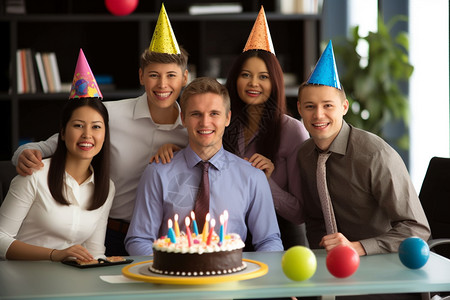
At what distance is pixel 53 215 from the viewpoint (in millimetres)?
2500

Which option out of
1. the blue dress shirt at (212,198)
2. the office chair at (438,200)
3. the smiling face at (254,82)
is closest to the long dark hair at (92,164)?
the blue dress shirt at (212,198)

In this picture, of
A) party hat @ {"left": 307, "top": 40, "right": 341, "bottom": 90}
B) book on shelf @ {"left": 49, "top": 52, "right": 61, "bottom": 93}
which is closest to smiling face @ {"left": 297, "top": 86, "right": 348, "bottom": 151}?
party hat @ {"left": 307, "top": 40, "right": 341, "bottom": 90}

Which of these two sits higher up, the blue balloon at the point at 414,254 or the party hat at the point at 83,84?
the party hat at the point at 83,84

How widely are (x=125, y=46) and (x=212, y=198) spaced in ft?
9.03

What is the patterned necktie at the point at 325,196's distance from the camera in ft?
8.47

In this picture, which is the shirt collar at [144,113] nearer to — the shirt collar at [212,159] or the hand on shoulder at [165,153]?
the hand on shoulder at [165,153]

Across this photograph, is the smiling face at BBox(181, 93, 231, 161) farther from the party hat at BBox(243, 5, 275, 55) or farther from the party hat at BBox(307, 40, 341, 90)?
the party hat at BBox(243, 5, 275, 55)

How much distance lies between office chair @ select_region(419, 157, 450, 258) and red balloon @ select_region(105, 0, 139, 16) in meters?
2.51

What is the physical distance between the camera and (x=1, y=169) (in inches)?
118

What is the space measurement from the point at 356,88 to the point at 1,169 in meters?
3.73

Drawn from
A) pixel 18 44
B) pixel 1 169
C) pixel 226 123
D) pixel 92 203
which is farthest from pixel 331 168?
pixel 18 44

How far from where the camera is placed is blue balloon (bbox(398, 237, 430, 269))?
1.94 metres

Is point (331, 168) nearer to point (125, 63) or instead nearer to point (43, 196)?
point (43, 196)

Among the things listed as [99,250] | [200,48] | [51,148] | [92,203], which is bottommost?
[99,250]
